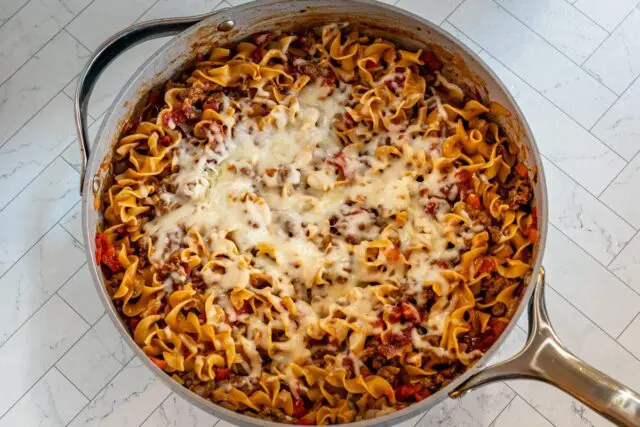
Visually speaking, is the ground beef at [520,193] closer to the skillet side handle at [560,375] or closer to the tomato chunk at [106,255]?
the skillet side handle at [560,375]

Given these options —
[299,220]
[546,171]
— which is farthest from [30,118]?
[546,171]

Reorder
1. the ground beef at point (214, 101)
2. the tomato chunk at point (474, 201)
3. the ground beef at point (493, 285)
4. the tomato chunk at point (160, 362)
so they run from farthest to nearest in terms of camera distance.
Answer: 1. the ground beef at point (214, 101)
2. the tomato chunk at point (474, 201)
3. the ground beef at point (493, 285)
4. the tomato chunk at point (160, 362)

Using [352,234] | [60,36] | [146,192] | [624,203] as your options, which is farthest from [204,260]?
[624,203]

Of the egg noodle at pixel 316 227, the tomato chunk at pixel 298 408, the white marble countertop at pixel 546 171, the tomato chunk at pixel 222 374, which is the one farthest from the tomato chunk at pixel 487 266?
the tomato chunk at pixel 222 374

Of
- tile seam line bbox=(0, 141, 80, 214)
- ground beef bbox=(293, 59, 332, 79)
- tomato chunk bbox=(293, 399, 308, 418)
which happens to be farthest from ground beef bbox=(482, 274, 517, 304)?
tile seam line bbox=(0, 141, 80, 214)

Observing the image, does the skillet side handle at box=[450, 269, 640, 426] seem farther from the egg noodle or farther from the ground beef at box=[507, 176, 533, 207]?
the ground beef at box=[507, 176, 533, 207]

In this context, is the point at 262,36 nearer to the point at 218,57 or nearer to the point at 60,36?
the point at 218,57
